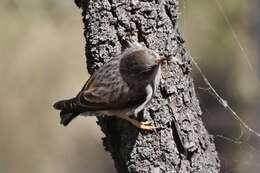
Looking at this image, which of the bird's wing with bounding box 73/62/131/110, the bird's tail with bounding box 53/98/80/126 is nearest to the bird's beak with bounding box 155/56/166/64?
the bird's wing with bounding box 73/62/131/110

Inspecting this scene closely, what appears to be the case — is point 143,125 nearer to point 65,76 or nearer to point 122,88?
point 122,88

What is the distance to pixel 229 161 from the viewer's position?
8.03 meters

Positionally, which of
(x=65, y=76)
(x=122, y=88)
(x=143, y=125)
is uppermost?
(x=122, y=88)

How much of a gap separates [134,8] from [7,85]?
5589 mm

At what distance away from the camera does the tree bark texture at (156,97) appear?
399cm

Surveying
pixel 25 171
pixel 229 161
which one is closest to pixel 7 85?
pixel 25 171

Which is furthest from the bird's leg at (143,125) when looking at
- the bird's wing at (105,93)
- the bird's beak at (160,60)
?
the bird's beak at (160,60)

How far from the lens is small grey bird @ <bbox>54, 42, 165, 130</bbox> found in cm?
404

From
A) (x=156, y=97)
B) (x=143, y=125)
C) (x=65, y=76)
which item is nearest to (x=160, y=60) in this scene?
(x=156, y=97)

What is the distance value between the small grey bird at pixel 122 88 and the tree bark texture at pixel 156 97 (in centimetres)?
5

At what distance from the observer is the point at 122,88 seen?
4.25 meters

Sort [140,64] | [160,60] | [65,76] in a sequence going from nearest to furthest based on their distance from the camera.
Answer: [160,60] → [140,64] → [65,76]

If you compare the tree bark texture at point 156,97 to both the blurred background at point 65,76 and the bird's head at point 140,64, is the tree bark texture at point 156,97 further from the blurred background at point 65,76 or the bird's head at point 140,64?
the blurred background at point 65,76

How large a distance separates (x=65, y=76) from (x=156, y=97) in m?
6.06
